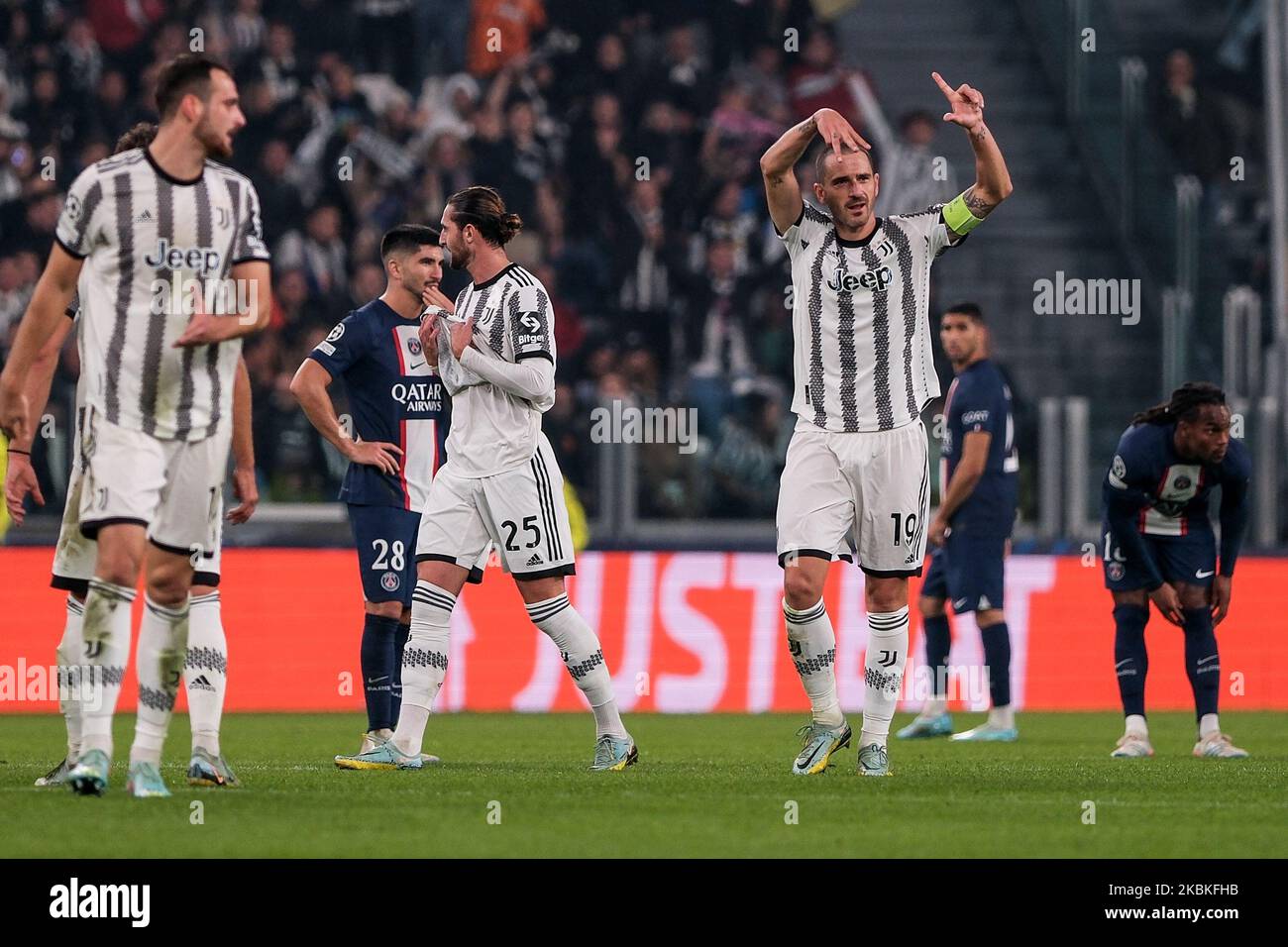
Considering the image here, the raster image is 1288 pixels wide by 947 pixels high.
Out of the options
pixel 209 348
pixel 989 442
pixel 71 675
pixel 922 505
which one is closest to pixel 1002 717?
pixel 989 442

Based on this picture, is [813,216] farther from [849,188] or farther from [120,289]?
[120,289]

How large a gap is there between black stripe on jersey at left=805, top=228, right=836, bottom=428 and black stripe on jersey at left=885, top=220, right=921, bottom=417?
9.4 inches

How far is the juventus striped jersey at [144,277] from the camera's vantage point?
633 cm

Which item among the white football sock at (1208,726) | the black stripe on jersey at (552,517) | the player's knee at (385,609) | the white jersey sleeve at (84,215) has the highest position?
the white jersey sleeve at (84,215)

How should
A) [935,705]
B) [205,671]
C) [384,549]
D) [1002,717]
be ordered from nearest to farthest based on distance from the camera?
[205,671] < [384,549] < [1002,717] < [935,705]

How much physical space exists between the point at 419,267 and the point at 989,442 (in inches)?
152

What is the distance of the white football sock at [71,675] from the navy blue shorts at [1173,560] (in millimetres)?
4901

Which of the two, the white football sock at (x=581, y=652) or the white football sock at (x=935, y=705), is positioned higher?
the white football sock at (x=581, y=652)

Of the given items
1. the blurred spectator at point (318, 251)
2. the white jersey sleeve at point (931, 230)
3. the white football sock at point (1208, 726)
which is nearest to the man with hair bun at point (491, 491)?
the white jersey sleeve at point (931, 230)

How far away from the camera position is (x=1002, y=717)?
11219 millimetres

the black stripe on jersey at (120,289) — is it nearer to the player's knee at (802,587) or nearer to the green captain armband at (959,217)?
the player's knee at (802,587)

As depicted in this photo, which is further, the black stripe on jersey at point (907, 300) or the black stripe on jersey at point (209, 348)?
the black stripe on jersey at point (907, 300)

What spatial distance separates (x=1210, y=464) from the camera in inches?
373

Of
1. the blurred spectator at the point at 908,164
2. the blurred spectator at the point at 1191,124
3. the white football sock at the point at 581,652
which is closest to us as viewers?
the white football sock at the point at 581,652
